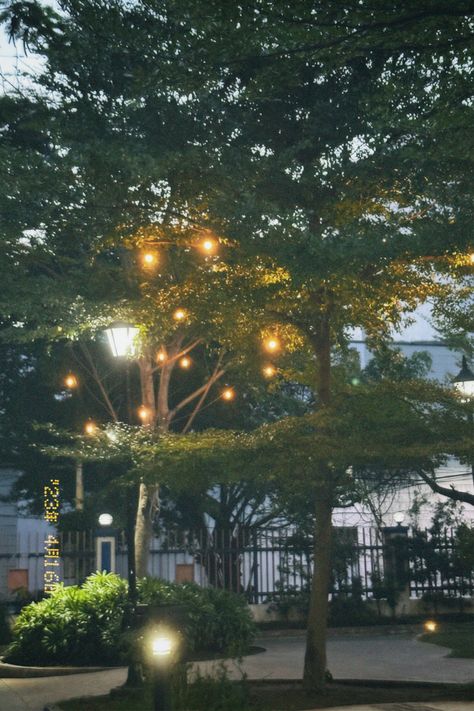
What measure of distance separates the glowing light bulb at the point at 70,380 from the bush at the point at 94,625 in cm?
948

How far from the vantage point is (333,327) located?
13859mm

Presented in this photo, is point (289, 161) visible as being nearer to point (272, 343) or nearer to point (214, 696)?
point (272, 343)

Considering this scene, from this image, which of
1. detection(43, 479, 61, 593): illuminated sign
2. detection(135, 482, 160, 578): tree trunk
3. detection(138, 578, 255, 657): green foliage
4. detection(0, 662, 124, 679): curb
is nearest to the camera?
detection(0, 662, 124, 679): curb

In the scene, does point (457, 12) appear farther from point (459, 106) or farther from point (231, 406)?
point (231, 406)

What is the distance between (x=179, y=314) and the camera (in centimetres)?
1419

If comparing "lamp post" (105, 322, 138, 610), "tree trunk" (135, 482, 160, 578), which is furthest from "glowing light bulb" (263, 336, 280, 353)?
"tree trunk" (135, 482, 160, 578)

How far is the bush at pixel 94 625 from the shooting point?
1625 centimetres

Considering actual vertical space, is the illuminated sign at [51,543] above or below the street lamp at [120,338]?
below

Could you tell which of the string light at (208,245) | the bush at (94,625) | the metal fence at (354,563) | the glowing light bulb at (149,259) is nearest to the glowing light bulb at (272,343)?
the string light at (208,245)

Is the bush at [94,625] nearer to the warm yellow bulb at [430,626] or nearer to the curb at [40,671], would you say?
the curb at [40,671]

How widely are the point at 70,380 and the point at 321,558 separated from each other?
1503 centimetres

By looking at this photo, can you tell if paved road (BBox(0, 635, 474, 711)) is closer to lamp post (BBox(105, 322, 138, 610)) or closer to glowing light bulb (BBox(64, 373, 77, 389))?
lamp post (BBox(105, 322, 138, 610))

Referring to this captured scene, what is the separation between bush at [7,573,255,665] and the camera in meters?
16.2

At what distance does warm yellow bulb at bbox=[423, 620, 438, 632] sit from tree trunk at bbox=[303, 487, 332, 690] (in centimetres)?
1030
